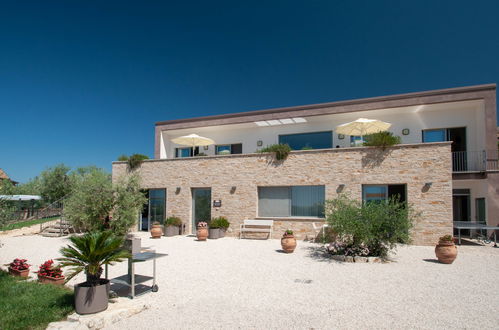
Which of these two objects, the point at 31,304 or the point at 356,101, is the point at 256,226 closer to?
the point at 356,101

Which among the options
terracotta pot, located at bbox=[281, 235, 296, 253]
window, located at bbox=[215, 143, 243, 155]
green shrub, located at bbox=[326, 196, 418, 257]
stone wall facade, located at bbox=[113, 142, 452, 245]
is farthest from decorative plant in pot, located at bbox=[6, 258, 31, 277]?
window, located at bbox=[215, 143, 243, 155]

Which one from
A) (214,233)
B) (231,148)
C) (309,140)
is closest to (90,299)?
(214,233)

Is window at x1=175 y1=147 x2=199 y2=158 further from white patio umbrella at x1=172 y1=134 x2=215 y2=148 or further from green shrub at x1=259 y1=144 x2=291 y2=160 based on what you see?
green shrub at x1=259 y1=144 x2=291 y2=160

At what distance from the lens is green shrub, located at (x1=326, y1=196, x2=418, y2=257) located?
9.09 m

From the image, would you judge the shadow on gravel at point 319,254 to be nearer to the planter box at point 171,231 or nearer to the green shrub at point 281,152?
Result: the green shrub at point 281,152

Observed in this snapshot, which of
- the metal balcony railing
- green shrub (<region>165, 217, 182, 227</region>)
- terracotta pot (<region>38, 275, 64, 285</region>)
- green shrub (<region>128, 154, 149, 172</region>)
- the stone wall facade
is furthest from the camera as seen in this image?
green shrub (<region>128, 154, 149, 172</region>)

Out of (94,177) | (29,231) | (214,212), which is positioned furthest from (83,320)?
(29,231)

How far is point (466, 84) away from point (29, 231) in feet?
83.2

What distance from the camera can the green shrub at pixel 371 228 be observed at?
29.8 feet

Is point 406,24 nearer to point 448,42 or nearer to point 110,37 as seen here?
point 448,42

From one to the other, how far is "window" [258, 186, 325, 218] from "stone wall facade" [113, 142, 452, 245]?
326 mm

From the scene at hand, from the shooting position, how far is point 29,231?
1839 centimetres

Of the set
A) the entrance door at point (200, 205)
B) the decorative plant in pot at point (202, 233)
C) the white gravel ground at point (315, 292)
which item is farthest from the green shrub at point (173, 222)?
the white gravel ground at point (315, 292)

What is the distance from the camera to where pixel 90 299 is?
491 centimetres
